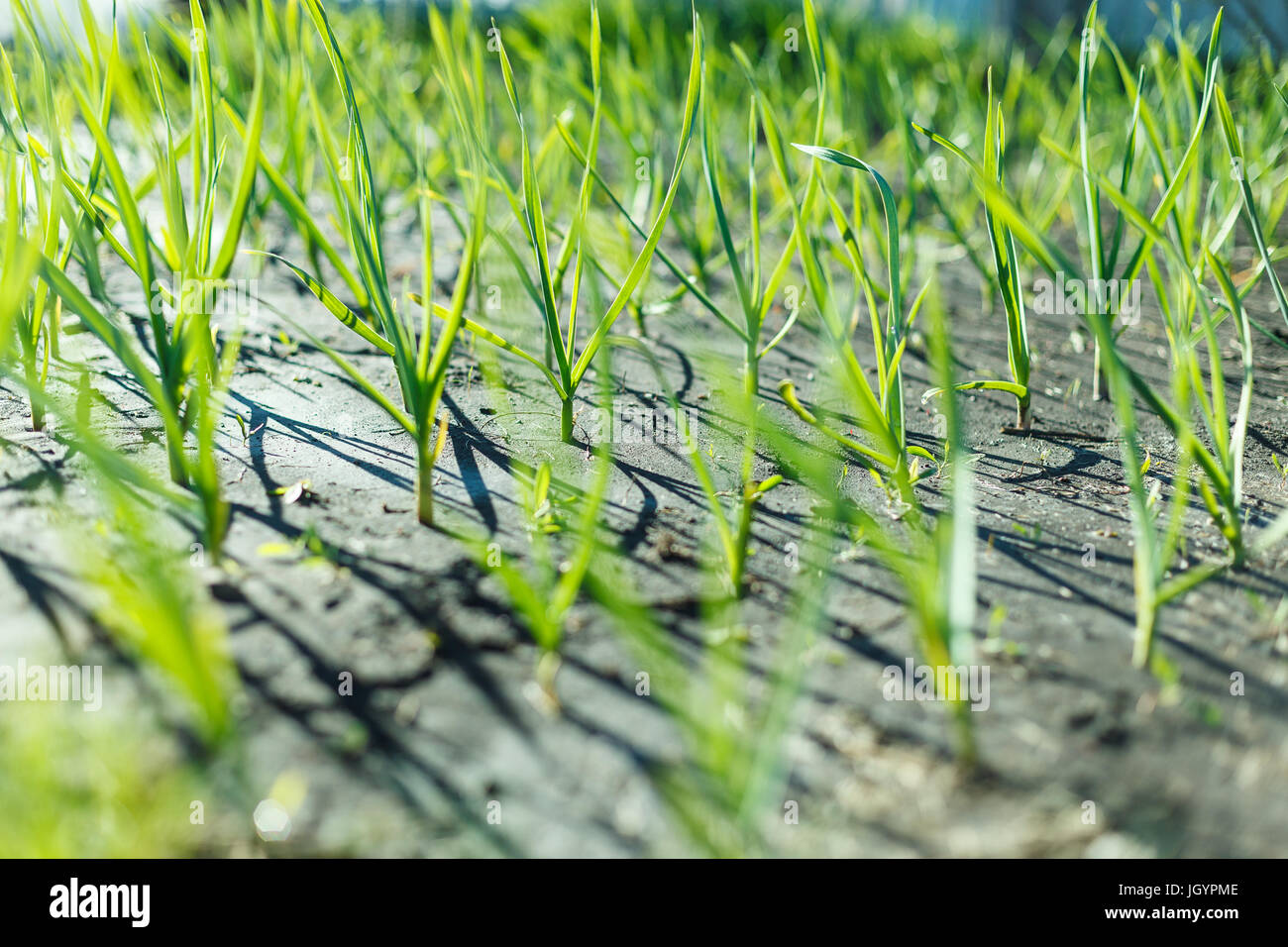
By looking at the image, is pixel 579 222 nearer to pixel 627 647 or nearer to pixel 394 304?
pixel 394 304

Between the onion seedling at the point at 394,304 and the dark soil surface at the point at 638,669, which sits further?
the onion seedling at the point at 394,304

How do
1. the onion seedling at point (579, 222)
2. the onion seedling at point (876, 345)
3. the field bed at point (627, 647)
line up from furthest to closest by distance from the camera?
the onion seedling at point (579, 222), the onion seedling at point (876, 345), the field bed at point (627, 647)

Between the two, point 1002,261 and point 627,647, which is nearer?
point 627,647

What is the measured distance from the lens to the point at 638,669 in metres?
0.83

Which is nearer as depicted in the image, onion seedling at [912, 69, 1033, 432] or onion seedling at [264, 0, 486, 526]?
onion seedling at [264, 0, 486, 526]

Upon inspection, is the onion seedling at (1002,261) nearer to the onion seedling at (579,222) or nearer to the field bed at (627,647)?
the field bed at (627,647)

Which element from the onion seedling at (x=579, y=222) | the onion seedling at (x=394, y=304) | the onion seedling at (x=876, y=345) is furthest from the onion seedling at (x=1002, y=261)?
the onion seedling at (x=394, y=304)

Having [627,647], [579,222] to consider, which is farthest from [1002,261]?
[627,647]

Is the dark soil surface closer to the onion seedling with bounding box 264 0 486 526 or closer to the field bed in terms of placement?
the field bed

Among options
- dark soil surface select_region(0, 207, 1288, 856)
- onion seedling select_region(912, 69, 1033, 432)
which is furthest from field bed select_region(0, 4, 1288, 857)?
onion seedling select_region(912, 69, 1033, 432)

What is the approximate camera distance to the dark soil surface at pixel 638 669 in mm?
671

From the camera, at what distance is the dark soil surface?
671mm
